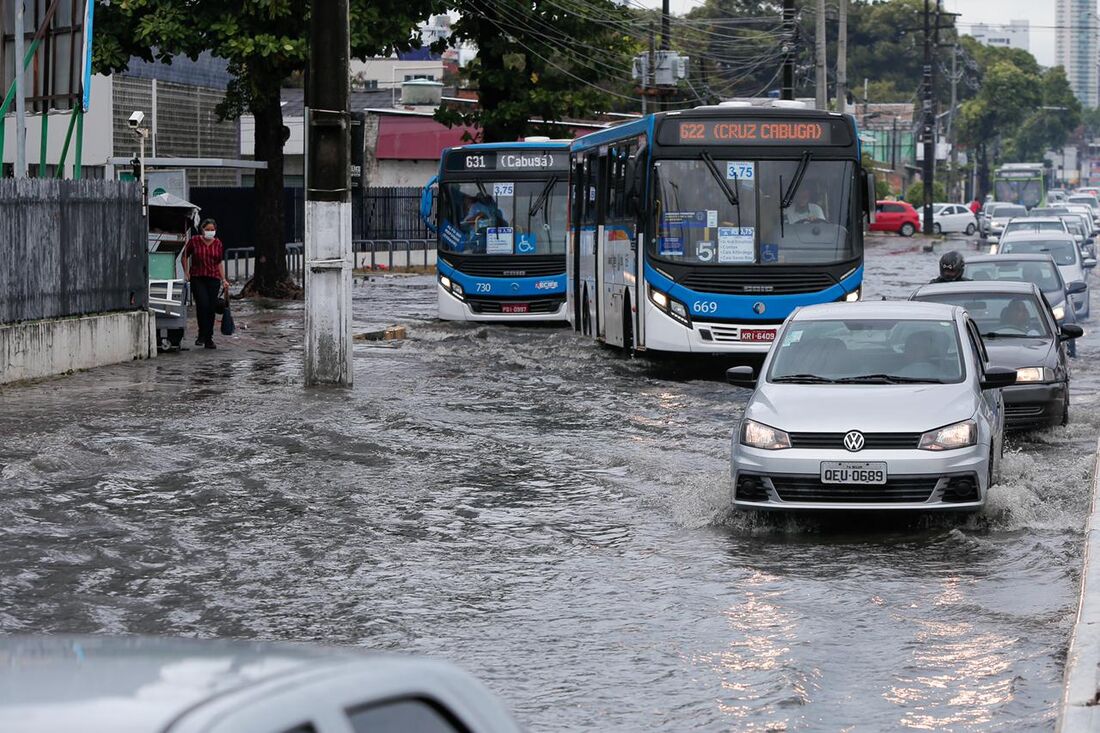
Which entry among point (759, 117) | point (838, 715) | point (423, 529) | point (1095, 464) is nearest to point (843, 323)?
point (1095, 464)

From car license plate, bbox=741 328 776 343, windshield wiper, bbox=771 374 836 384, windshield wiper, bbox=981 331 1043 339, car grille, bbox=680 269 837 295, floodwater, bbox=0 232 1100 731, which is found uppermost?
car grille, bbox=680 269 837 295

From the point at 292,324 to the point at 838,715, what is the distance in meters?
24.6

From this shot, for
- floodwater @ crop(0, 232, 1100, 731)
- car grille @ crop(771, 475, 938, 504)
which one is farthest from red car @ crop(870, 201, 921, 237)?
car grille @ crop(771, 475, 938, 504)

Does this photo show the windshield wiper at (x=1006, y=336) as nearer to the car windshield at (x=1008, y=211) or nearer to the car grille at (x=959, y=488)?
the car grille at (x=959, y=488)

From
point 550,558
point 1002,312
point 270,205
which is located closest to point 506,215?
point 270,205

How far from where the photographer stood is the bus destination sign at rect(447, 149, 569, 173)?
3095 cm

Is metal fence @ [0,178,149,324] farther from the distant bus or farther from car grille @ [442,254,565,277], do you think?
the distant bus

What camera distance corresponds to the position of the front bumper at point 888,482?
1145 centimetres

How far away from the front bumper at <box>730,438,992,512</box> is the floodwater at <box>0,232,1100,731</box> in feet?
0.79

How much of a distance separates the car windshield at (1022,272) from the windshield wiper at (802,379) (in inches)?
483

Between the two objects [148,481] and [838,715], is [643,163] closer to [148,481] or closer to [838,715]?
[148,481]

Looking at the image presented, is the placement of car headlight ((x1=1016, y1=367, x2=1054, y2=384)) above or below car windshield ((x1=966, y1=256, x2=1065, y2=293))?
below

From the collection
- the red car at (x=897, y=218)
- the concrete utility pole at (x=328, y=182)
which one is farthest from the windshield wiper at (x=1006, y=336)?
the red car at (x=897, y=218)

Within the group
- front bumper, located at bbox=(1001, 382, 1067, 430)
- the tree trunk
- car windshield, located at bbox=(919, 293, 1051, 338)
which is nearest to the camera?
front bumper, located at bbox=(1001, 382, 1067, 430)
